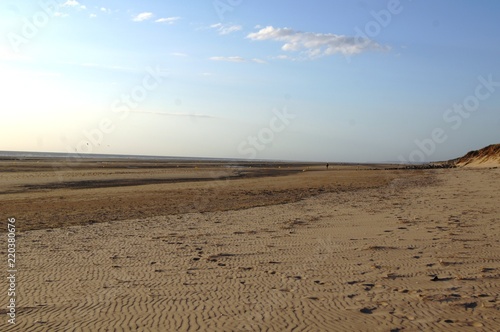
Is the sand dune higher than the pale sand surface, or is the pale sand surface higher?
the sand dune

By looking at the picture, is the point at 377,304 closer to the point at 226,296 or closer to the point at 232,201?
the point at 226,296

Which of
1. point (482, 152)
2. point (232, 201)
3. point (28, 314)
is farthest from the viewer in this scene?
point (482, 152)

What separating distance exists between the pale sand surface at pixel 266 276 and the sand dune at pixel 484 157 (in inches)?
2160

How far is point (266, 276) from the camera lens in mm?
8289

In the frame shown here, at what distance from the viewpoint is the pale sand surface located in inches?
242

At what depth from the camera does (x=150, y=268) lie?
8.97m

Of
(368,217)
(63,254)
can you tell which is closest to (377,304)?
(63,254)

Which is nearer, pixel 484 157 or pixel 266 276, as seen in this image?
pixel 266 276

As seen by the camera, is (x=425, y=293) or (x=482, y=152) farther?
(x=482, y=152)

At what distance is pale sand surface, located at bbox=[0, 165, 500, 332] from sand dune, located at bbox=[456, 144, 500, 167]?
54860 millimetres

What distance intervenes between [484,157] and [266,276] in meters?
70.4

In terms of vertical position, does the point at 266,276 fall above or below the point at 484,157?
below

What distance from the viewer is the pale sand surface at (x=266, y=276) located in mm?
6148

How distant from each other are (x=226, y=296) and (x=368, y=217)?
9.46 m
